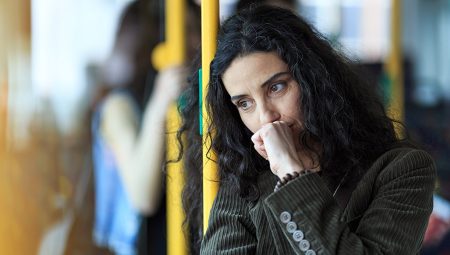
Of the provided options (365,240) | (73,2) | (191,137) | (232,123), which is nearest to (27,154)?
(73,2)

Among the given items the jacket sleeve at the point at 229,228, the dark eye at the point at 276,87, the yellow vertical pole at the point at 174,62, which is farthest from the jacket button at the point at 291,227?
the yellow vertical pole at the point at 174,62

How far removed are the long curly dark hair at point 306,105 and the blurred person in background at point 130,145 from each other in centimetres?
176

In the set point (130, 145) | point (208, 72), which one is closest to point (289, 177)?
point (208, 72)

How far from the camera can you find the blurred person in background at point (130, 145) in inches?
129

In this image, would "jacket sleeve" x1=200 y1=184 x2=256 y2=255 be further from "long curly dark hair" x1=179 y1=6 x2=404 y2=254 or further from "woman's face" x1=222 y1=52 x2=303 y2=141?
"woman's face" x1=222 y1=52 x2=303 y2=141

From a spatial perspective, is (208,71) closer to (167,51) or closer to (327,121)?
(327,121)

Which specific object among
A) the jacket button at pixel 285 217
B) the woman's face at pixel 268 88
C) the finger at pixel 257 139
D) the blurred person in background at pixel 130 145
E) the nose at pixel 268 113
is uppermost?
the woman's face at pixel 268 88

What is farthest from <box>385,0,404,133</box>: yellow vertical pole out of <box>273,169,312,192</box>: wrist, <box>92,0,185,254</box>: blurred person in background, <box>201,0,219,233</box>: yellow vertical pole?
<box>273,169,312,192</box>: wrist

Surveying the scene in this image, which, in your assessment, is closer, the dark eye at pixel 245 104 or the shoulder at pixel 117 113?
the dark eye at pixel 245 104

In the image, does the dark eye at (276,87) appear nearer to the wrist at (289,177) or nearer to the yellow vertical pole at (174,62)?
the wrist at (289,177)

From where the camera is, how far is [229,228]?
144 centimetres

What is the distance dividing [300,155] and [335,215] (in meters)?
0.19

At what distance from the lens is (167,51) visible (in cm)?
304

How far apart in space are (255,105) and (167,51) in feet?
5.41
